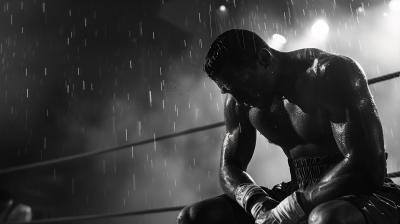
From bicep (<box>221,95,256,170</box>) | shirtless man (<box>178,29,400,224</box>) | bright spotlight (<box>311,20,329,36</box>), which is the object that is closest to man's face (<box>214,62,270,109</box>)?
shirtless man (<box>178,29,400,224</box>)

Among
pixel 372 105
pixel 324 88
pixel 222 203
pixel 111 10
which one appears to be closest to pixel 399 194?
pixel 372 105

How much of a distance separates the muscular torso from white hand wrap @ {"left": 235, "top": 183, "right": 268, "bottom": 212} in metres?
0.20

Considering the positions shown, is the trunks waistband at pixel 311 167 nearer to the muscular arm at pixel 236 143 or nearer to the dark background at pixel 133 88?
the muscular arm at pixel 236 143

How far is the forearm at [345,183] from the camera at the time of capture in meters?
0.96

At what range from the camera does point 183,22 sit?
9.24 meters

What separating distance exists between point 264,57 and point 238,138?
0.35m

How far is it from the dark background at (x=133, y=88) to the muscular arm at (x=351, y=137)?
6818 mm

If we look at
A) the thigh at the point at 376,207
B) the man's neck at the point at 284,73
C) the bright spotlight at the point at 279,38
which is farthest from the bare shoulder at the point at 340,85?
the bright spotlight at the point at 279,38

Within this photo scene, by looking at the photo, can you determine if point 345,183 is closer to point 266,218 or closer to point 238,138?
point 266,218

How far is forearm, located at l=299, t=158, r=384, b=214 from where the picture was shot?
3.15 feet

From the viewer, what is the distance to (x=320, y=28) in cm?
754

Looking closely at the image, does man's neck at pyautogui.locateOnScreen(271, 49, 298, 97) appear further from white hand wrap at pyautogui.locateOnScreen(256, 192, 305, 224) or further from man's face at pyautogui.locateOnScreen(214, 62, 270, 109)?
white hand wrap at pyautogui.locateOnScreen(256, 192, 305, 224)

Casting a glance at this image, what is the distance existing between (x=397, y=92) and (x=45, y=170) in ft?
26.6

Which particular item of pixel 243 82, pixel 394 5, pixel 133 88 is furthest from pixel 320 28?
pixel 243 82
